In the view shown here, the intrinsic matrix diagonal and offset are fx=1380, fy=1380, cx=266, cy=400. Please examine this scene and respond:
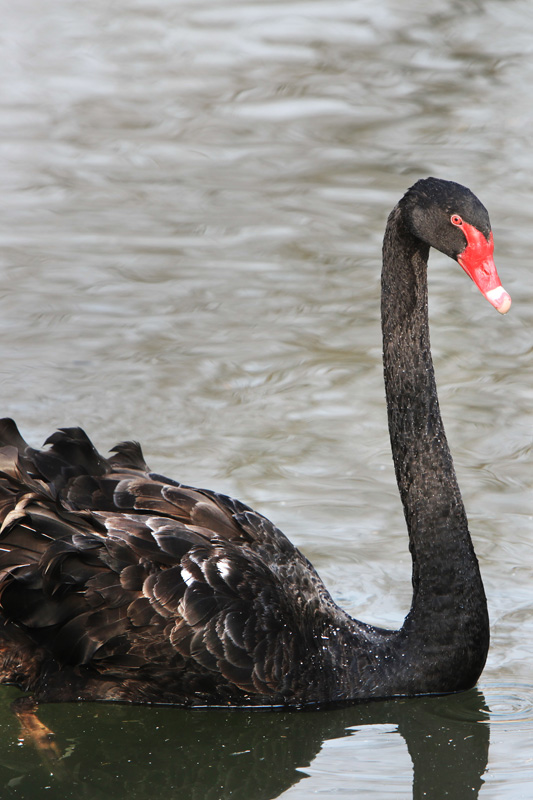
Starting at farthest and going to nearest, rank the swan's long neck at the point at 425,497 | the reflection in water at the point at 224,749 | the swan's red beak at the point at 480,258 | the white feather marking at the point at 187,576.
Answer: the swan's long neck at the point at 425,497 < the white feather marking at the point at 187,576 < the swan's red beak at the point at 480,258 < the reflection in water at the point at 224,749

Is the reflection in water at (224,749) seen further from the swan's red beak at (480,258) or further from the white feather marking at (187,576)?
the swan's red beak at (480,258)

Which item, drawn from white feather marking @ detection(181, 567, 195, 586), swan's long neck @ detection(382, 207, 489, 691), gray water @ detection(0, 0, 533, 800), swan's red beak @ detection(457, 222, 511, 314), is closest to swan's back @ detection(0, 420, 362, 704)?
white feather marking @ detection(181, 567, 195, 586)

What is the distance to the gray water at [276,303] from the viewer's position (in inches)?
184

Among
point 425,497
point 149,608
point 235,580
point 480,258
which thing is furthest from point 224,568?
point 480,258

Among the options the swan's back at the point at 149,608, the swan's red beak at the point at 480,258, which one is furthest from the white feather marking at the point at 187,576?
the swan's red beak at the point at 480,258

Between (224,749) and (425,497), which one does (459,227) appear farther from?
(224,749)

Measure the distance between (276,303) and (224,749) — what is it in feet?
13.5

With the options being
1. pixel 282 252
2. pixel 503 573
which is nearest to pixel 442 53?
pixel 282 252

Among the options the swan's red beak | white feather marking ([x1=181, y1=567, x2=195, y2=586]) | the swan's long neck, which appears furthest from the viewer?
the swan's long neck

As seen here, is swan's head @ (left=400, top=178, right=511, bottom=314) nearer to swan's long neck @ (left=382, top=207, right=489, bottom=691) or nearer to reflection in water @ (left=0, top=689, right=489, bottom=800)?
swan's long neck @ (left=382, top=207, right=489, bottom=691)

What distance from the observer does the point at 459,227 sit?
4.63 meters

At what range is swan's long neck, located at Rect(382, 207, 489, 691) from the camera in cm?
490

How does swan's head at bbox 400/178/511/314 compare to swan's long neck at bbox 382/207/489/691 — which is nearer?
swan's head at bbox 400/178/511/314

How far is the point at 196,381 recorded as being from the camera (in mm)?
7379
